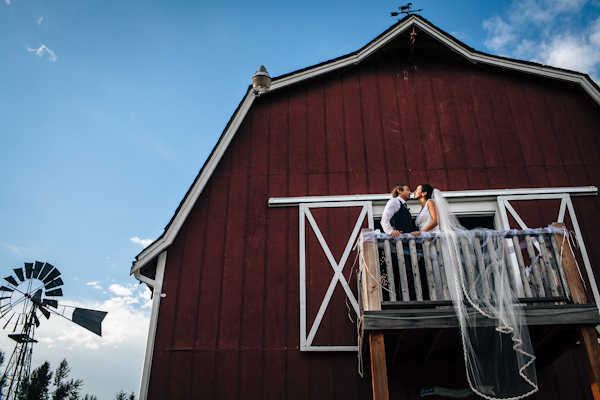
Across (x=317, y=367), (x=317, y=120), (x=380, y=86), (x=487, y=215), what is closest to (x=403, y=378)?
(x=317, y=367)

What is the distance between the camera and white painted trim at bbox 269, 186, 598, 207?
788 cm

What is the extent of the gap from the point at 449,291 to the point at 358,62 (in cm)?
517

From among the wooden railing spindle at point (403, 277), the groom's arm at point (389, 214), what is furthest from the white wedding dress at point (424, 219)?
the wooden railing spindle at point (403, 277)

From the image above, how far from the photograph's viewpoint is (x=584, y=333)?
5422mm

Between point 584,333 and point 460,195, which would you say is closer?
point 584,333

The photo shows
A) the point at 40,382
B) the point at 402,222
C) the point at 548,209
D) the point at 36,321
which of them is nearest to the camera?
the point at 402,222

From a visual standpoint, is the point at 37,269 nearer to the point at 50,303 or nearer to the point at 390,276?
the point at 50,303

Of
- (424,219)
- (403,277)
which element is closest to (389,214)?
(424,219)

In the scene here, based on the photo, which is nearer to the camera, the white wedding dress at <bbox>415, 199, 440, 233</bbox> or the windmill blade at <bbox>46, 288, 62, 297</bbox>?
the white wedding dress at <bbox>415, 199, 440, 233</bbox>

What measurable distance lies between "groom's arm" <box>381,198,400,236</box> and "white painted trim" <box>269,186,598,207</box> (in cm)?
133

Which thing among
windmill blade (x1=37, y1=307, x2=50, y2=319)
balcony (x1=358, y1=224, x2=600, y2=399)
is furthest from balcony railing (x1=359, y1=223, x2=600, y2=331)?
windmill blade (x1=37, y1=307, x2=50, y2=319)

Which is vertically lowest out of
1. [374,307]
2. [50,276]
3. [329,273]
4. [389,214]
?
[374,307]

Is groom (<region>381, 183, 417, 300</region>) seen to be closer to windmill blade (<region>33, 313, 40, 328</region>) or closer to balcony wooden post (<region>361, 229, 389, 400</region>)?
balcony wooden post (<region>361, 229, 389, 400</region>)

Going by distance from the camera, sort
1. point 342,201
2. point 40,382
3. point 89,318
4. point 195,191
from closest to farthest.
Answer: point 342,201, point 195,191, point 89,318, point 40,382
